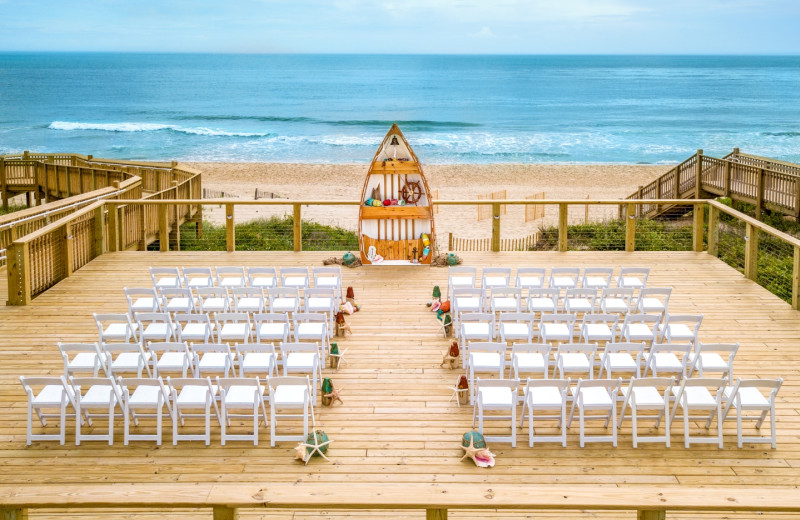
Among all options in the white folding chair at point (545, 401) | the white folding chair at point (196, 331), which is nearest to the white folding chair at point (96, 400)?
the white folding chair at point (196, 331)

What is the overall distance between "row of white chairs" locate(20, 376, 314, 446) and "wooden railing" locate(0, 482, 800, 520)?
322cm

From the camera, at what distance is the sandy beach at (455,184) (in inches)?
1192

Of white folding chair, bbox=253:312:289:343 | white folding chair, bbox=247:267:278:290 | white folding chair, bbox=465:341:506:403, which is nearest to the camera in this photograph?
white folding chair, bbox=465:341:506:403

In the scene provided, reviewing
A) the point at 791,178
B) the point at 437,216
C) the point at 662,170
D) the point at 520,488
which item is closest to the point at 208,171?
the point at 437,216

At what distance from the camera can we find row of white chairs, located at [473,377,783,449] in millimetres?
6910

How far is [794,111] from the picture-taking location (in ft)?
266

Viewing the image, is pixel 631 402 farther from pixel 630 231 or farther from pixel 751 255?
pixel 630 231

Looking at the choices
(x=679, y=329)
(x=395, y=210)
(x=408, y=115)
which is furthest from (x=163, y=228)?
(x=408, y=115)

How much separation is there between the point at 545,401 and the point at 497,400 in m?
0.41

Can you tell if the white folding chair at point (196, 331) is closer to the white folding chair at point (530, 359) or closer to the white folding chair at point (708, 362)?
the white folding chair at point (530, 359)

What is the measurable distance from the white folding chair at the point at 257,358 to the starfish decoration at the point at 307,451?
0.97 metres

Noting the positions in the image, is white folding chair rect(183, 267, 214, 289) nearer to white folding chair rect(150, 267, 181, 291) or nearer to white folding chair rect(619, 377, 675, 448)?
white folding chair rect(150, 267, 181, 291)

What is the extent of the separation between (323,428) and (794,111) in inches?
3363

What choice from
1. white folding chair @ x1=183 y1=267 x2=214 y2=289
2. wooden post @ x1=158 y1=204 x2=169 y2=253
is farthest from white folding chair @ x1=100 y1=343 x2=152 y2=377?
wooden post @ x1=158 y1=204 x2=169 y2=253
